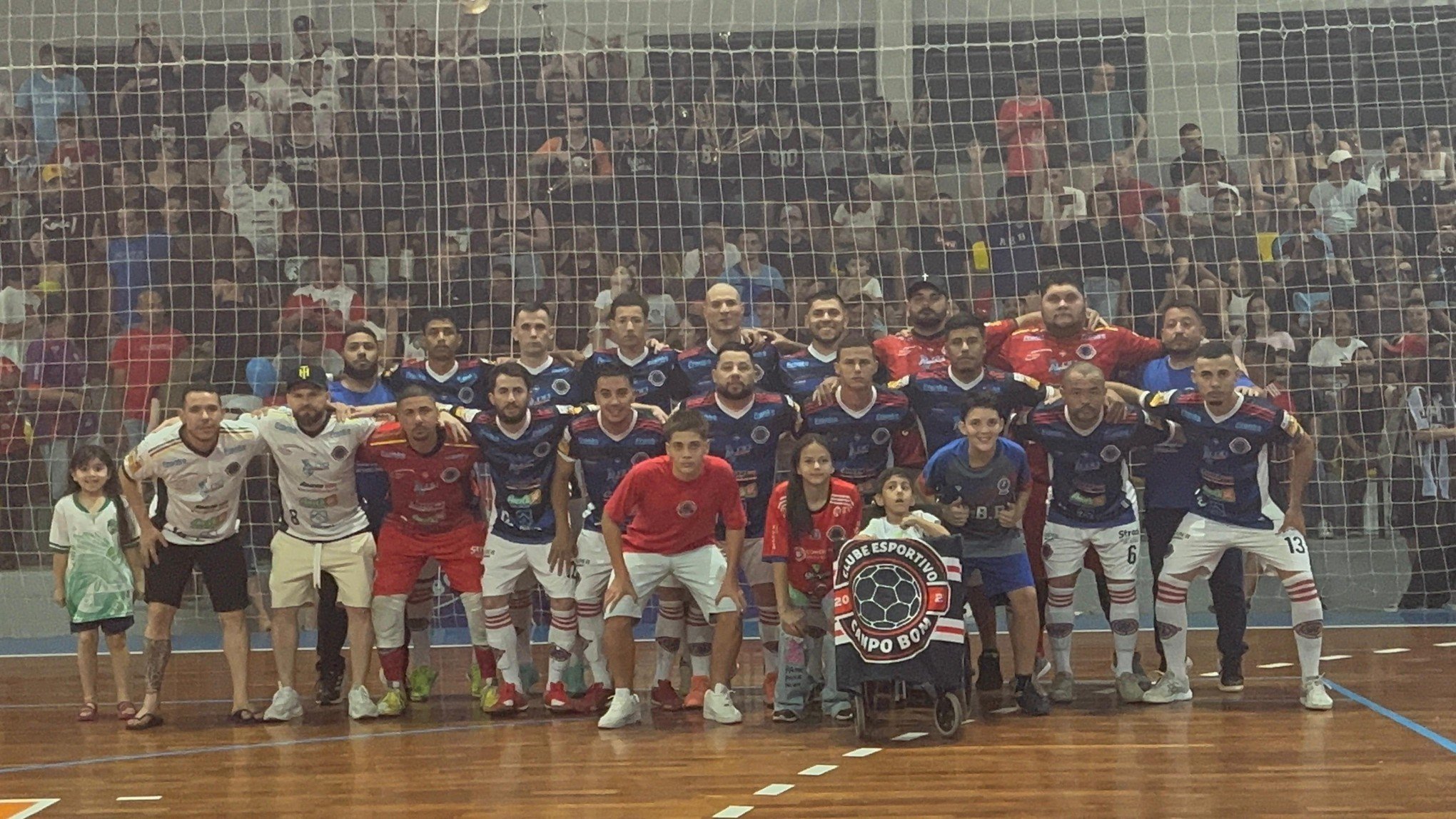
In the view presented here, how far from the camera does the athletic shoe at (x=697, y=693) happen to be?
7582mm

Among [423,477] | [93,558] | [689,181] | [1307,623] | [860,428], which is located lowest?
[1307,623]

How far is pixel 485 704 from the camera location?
7.71 metres

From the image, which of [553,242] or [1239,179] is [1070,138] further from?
[553,242]

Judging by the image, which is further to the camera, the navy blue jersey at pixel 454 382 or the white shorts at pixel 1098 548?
the navy blue jersey at pixel 454 382

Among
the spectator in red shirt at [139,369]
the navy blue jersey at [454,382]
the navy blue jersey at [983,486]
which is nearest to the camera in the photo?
the navy blue jersey at [983,486]

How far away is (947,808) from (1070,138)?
7.14m

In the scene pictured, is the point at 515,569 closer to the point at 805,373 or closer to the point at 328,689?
the point at 328,689

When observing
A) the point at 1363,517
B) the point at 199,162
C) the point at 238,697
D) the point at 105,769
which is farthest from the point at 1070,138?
the point at 105,769

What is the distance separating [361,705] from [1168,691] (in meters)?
3.56

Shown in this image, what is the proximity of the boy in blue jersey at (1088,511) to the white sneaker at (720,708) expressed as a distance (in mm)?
1439

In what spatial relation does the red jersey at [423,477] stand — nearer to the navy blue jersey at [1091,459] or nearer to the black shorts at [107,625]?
the black shorts at [107,625]

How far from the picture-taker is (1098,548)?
7586 millimetres

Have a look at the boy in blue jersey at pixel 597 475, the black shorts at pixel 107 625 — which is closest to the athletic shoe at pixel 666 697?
the boy in blue jersey at pixel 597 475

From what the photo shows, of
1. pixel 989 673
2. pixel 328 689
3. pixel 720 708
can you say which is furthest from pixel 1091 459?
pixel 328 689
